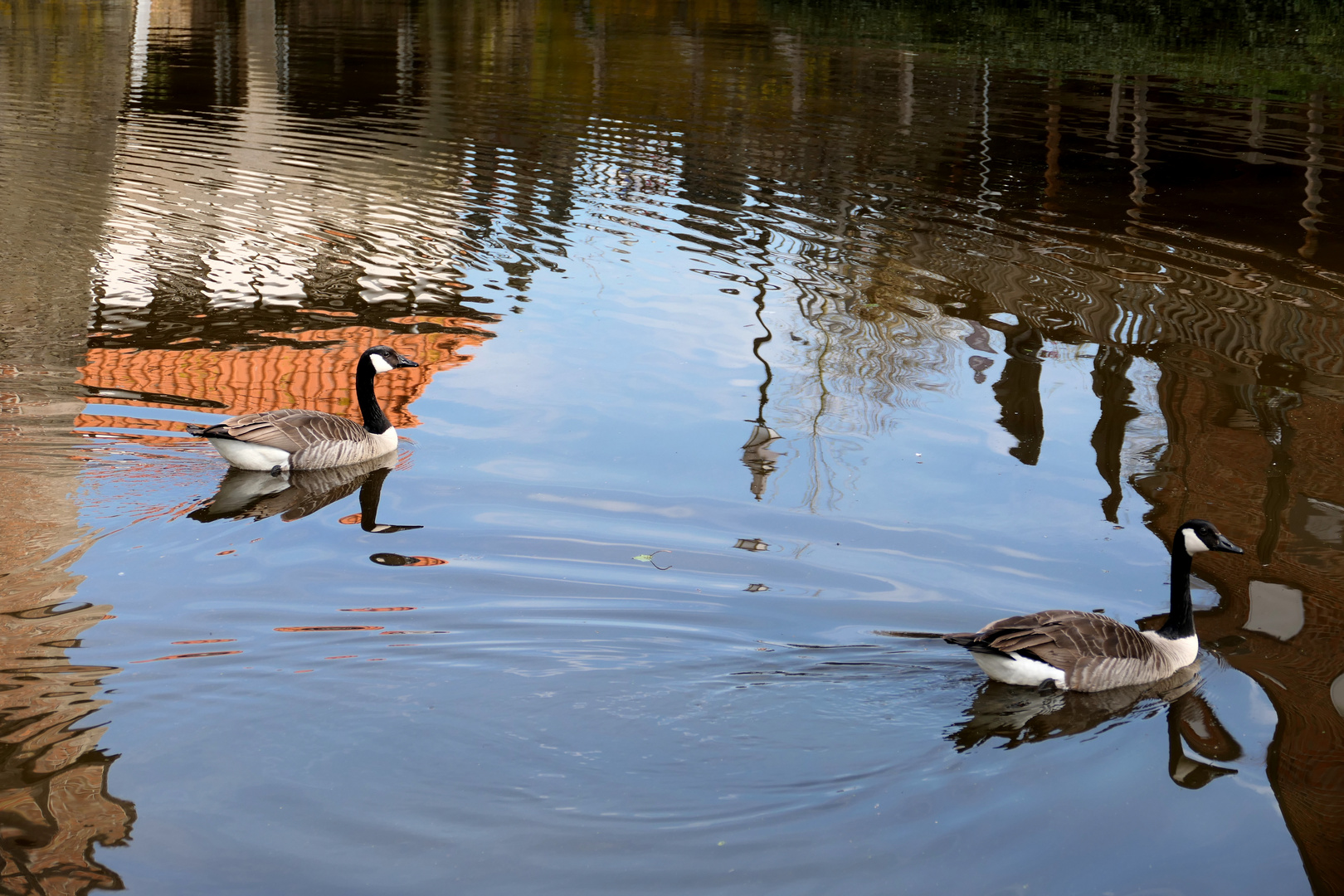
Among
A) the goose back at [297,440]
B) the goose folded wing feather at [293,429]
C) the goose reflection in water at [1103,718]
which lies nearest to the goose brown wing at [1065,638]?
the goose reflection in water at [1103,718]

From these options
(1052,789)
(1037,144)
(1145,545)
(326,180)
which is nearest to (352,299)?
(326,180)

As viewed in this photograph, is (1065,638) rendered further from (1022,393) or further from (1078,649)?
(1022,393)

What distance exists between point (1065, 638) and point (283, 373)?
7.60m

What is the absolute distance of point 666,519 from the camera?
827 centimetres

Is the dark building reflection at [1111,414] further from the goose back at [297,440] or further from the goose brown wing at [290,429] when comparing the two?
the goose brown wing at [290,429]

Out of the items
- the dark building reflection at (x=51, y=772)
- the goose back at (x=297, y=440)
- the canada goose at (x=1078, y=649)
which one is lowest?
the dark building reflection at (x=51, y=772)

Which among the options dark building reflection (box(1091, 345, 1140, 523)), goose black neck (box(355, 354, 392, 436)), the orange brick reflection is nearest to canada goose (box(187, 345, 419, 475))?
goose black neck (box(355, 354, 392, 436))

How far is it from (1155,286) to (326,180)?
11709mm

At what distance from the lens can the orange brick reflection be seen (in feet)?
34.0

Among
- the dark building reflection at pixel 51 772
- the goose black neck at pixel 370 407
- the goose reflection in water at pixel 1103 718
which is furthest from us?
the goose black neck at pixel 370 407

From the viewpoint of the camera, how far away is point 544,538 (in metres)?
7.93

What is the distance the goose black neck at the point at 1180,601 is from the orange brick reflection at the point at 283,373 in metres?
6.07

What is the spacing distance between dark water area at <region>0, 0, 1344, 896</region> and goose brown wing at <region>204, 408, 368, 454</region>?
0.31m

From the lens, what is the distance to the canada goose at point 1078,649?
6.16m
